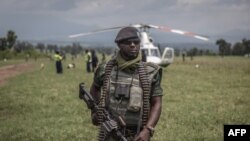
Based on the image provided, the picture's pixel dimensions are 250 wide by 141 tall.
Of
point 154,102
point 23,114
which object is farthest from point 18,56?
point 154,102

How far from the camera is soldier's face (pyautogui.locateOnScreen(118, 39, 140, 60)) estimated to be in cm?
468

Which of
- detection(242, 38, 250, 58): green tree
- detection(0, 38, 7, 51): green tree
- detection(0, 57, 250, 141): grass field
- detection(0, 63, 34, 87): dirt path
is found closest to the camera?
detection(0, 57, 250, 141): grass field

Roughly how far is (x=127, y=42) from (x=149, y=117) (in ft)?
2.67

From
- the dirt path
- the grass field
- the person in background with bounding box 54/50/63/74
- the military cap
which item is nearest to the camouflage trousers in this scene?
the military cap

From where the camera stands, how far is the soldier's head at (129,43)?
15.4 feet

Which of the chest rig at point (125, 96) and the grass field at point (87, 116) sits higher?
the chest rig at point (125, 96)

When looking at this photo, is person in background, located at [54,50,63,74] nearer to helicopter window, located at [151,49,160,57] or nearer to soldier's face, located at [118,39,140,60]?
helicopter window, located at [151,49,160,57]

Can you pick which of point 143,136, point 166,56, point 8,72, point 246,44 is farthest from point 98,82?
point 246,44

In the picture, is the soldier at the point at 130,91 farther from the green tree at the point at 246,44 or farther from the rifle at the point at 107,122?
the green tree at the point at 246,44

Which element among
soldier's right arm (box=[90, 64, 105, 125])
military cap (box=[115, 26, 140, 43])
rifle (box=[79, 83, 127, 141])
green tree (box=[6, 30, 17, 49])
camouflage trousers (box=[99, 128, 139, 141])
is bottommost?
camouflage trousers (box=[99, 128, 139, 141])

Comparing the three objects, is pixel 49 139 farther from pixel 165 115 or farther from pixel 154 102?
pixel 154 102

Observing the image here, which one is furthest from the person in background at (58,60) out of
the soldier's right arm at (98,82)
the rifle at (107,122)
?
the rifle at (107,122)

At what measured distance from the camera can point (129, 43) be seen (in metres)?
4.70

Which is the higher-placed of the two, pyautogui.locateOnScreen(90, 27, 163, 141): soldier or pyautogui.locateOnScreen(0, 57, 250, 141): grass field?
pyautogui.locateOnScreen(90, 27, 163, 141): soldier
